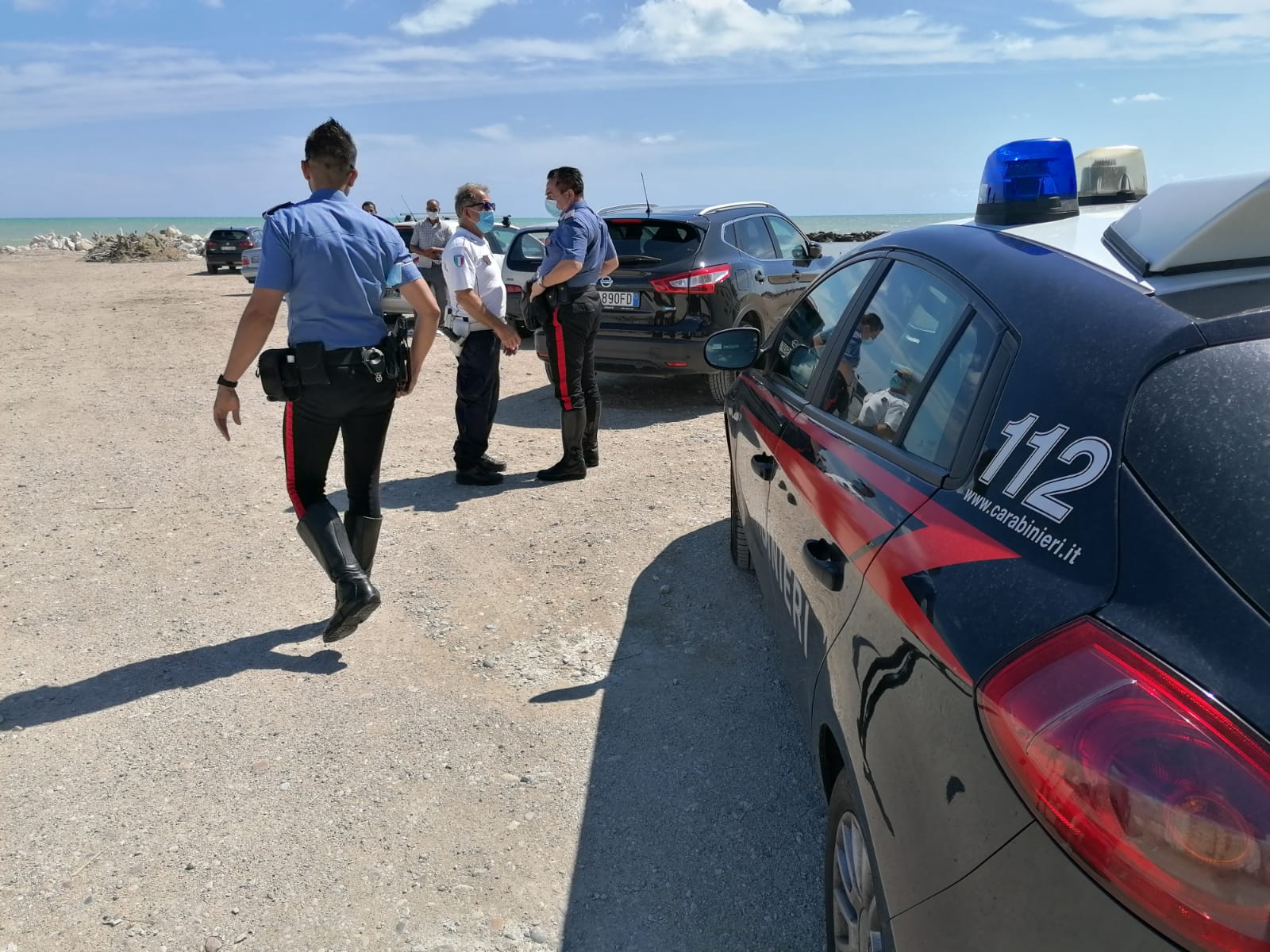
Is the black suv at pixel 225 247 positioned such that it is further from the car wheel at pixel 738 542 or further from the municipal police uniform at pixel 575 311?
the car wheel at pixel 738 542

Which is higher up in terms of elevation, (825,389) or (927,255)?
(927,255)

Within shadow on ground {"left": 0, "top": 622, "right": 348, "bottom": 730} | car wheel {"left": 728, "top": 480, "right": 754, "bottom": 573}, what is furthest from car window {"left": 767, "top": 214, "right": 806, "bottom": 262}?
shadow on ground {"left": 0, "top": 622, "right": 348, "bottom": 730}

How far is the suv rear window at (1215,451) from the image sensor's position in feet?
4.25

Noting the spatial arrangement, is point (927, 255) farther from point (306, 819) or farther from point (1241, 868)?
point (306, 819)

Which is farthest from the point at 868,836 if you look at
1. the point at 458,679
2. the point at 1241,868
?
the point at 458,679

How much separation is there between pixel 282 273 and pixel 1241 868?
3603 mm

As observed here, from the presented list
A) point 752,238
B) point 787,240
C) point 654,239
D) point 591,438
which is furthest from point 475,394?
point 787,240

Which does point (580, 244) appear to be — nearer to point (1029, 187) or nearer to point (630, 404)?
point (630, 404)

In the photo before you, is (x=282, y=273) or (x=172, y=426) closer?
(x=282, y=273)

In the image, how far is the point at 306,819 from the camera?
3.03 meters

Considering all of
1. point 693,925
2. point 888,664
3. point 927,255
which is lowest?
point 693,925

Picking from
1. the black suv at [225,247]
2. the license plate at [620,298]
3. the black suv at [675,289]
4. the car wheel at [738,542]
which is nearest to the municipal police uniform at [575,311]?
the black suv at [675,289]

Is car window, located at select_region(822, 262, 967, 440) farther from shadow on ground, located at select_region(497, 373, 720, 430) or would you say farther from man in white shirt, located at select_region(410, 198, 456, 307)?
man in white shirt, located at select_region(410, 198, 456, 307)

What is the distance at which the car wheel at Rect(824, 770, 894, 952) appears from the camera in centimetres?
185
